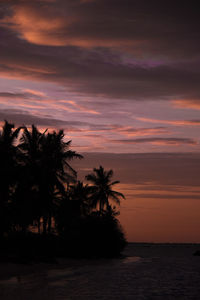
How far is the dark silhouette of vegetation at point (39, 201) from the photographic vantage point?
35.5 metres

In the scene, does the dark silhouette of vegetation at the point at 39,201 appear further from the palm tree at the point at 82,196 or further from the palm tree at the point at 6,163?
the palm tree at the point at 82,196

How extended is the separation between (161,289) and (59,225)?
66.7 ft

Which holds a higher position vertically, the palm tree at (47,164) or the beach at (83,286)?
the palm tree at (47,164)

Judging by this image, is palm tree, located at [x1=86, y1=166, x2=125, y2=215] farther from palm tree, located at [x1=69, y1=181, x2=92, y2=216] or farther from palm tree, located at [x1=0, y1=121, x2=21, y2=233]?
palm tree, located at [x1=0, y1=121, x2=21, y2=233]

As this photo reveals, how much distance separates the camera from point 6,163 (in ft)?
115

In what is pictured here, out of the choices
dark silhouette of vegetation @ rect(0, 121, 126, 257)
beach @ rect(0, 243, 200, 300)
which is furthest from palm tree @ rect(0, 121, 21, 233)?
beach @ rect(0, 243, 200, 300)

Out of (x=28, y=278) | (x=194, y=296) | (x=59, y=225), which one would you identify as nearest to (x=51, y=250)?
(x=59, y=225)

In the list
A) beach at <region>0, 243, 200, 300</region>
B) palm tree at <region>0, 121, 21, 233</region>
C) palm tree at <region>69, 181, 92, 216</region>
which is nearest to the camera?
beach at <region>0, 243, 200, 300</region>

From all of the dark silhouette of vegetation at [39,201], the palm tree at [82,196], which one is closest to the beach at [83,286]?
the dark silhouette of vegetation at [39,201]

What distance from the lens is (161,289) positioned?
81.5ft

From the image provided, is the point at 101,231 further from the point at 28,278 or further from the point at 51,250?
the point at 28,278

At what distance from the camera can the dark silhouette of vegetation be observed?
117ft

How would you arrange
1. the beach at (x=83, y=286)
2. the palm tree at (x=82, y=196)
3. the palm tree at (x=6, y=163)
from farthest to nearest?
the palm tree at (x=82, y=196) → the palm tree at (x=6, y=163) → the beach at (x=83, y=286)

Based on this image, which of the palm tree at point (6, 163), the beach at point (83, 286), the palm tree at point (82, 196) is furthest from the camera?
the palm tree at point (82, 196)
